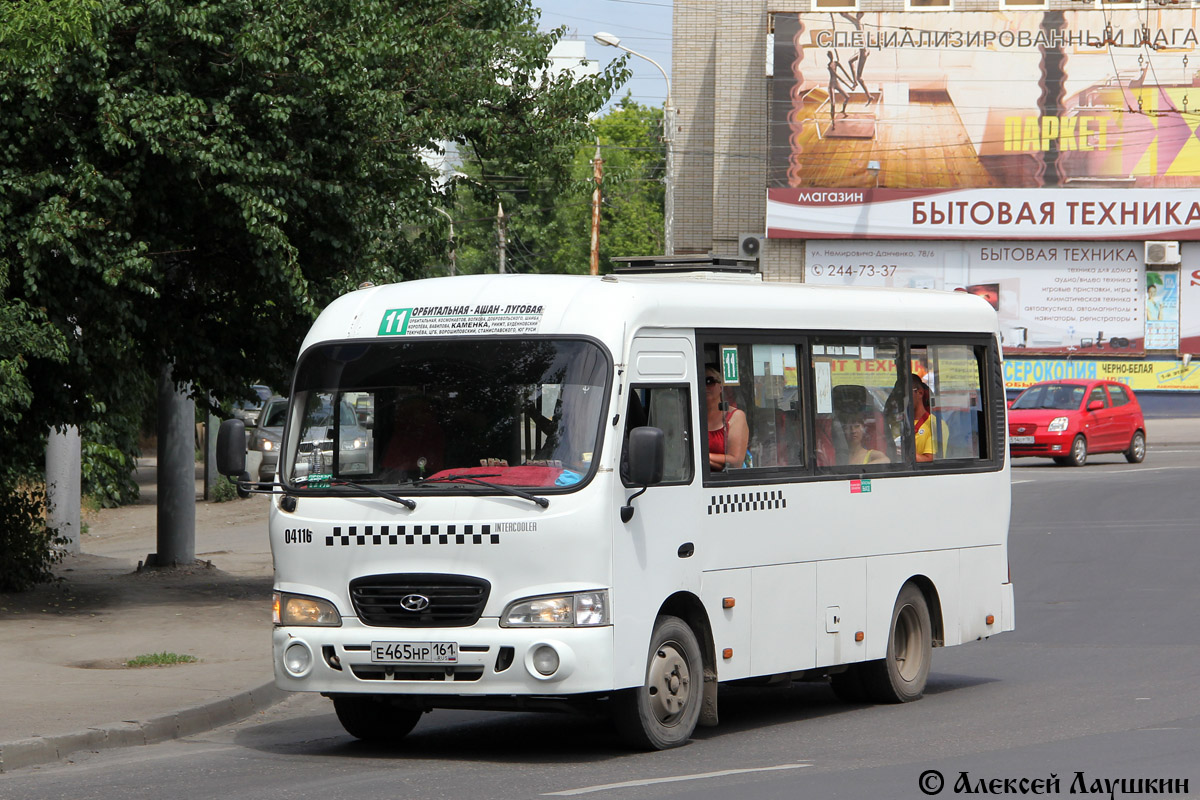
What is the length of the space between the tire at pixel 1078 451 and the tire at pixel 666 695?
80.0 feet

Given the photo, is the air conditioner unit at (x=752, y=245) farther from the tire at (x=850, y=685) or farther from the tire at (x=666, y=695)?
the tire at (x=666, y=695)

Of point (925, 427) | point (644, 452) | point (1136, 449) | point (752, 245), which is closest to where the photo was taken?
point (644, 452)

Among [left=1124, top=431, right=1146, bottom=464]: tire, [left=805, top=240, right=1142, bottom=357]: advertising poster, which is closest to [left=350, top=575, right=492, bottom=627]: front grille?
[left=1124, top=431, right=1146, bottom=464]: tire

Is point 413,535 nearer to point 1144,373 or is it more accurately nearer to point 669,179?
point 669,179

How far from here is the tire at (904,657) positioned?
10.8 m

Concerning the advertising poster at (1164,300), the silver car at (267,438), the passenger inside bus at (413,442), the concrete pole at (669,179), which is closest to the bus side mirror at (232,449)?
the passenger inside bus at (413,442)

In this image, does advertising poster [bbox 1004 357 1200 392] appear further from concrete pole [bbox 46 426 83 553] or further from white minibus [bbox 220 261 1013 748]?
white minibus [bbox 220 261 1013 748]

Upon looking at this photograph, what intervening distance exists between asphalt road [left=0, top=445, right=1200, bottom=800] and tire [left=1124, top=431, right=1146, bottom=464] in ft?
64.1

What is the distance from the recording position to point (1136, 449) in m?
33.3

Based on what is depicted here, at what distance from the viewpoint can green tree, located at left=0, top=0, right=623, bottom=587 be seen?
1324cm

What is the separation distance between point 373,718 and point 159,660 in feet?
11.0

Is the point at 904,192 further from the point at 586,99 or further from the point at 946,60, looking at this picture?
the point at 586,99

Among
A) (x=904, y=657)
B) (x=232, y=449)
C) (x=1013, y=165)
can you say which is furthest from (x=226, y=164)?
(x=1013, y=165)

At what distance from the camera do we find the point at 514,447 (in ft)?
28.6
